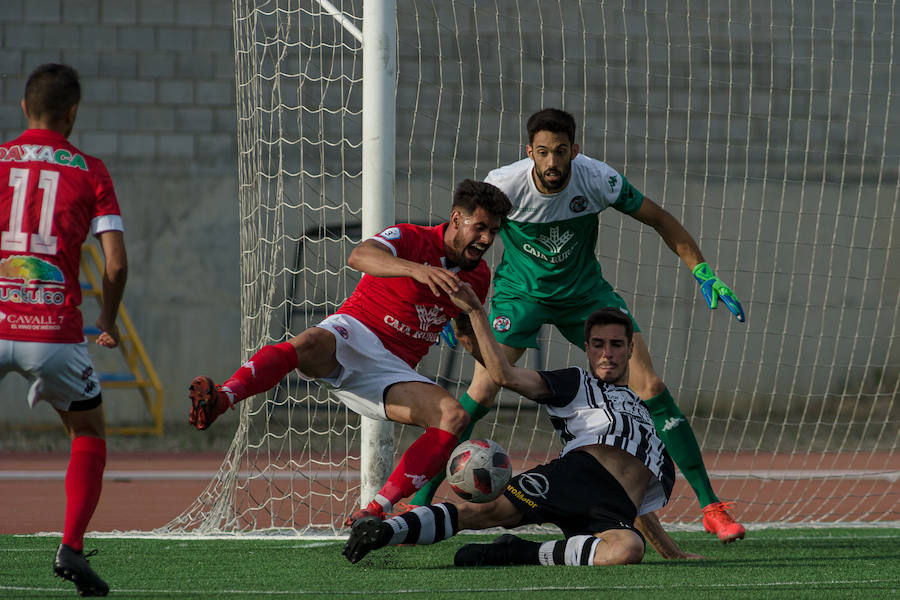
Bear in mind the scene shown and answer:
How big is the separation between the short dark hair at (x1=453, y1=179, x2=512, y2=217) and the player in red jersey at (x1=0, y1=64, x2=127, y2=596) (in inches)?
55.1

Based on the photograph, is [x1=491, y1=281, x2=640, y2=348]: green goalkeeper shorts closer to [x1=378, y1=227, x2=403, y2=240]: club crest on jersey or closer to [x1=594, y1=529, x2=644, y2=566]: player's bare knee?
[x1=378, y1=227, x2=403, y2=240]: club crest on jersey

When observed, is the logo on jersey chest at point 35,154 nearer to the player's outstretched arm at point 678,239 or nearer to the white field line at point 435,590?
the white field line at point 435,590

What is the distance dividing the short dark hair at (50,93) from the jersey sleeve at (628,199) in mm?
2561

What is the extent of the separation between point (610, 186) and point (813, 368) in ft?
18.0

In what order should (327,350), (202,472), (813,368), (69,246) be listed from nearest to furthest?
1. (69,246)
2. (327,350)
3. (202,472)
4. (813,368)

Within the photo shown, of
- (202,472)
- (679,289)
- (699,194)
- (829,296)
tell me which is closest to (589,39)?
(699,194)

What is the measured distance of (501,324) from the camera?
16.7ft

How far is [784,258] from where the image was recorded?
33.2 ft

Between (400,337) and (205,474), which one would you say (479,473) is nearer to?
(400,337)

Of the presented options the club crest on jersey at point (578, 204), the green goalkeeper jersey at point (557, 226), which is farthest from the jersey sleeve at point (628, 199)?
the club crest on jersey at point (578, 204)

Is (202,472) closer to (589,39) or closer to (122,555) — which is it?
(122,555)

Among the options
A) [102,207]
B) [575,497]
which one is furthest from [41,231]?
[575,497]

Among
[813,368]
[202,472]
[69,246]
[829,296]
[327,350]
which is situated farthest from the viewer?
[829,296]

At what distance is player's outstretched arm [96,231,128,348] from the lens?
3.28 m
